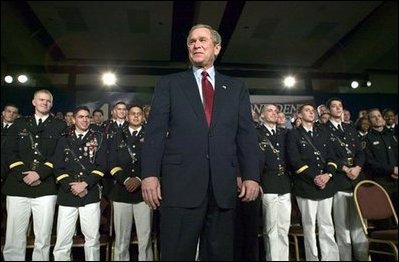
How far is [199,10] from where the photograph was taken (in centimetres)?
737

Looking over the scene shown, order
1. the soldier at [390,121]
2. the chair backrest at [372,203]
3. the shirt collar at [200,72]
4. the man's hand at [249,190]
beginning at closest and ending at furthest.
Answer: the man's hand at [249,190] < the shirt collar at [200,72] < the chair backrest at [372,203] < the soldier at [390,121]

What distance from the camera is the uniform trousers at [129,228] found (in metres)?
3.31

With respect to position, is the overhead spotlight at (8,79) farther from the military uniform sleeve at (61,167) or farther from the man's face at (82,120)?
the military uniform sleeve at (61,167)

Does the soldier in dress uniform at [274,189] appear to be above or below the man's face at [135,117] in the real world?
below

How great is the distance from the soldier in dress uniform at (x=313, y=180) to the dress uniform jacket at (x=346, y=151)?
3.6 inches

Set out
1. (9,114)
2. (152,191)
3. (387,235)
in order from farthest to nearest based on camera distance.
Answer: (9,114) < (387,235) < (152,191)

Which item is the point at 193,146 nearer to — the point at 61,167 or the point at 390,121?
the point at 61,167

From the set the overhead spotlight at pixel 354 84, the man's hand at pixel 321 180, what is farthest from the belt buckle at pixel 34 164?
the overhead spotlight at pixel 354 84

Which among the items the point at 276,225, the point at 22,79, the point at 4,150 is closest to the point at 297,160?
the point at 276,225

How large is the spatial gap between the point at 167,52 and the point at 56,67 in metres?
2.88

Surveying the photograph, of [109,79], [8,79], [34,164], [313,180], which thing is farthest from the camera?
[109,79]

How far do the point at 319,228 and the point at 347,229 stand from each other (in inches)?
12.8

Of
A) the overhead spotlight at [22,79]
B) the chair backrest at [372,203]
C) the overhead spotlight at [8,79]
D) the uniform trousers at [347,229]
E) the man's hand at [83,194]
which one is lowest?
the uniform trousers at [347,229]

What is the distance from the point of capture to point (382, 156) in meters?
4.08
